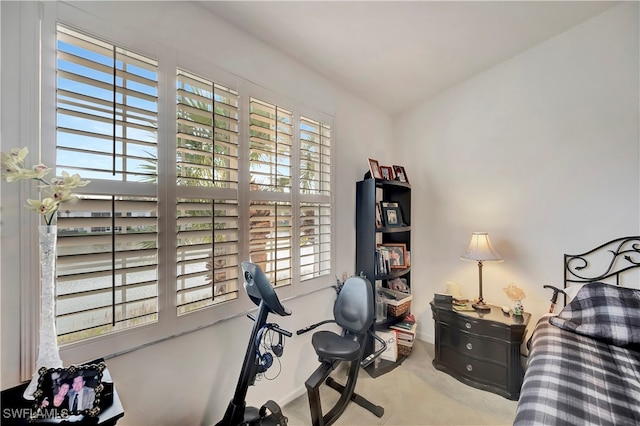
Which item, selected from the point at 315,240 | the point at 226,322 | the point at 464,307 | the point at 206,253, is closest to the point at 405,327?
the point at 464,307

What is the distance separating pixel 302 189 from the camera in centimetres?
213

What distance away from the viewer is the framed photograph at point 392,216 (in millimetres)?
2701

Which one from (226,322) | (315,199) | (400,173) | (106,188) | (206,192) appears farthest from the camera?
(400,173)

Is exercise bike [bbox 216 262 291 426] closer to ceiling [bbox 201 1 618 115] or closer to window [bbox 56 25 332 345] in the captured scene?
window [bbox 56 25 332 345]

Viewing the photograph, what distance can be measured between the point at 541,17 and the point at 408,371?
120 inches

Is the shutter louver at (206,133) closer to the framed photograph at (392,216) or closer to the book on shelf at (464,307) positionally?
the framed photograph at (392,216)

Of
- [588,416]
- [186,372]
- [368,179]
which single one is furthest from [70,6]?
[588,416]

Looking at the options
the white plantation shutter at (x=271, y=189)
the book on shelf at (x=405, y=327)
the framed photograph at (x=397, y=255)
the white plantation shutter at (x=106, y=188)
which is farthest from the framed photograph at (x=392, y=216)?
the white plantation shutter at (x=106, y=188)

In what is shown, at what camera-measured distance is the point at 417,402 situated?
203 centimetres

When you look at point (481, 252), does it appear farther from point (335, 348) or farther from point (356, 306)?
point (335, 348)

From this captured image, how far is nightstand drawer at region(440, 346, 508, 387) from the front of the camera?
2.17 m

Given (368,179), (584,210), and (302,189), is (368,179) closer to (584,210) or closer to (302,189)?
(302,189)

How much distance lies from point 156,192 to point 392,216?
2.14 meters

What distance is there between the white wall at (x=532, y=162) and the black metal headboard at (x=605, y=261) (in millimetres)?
57
